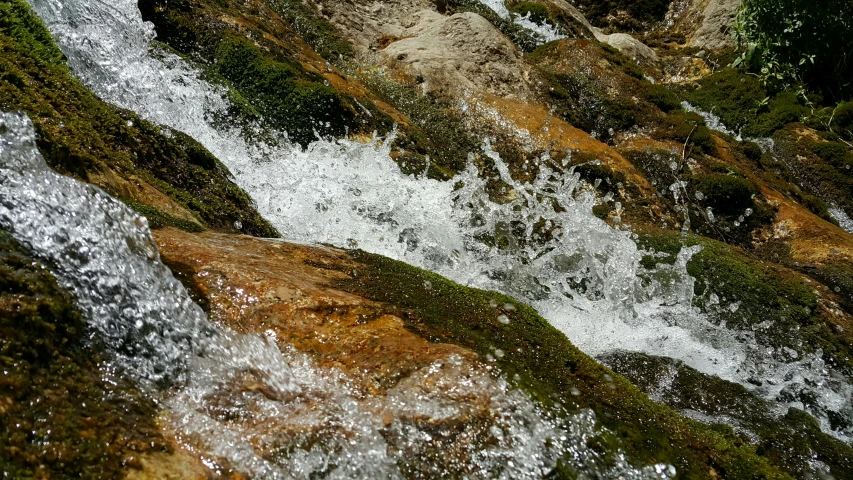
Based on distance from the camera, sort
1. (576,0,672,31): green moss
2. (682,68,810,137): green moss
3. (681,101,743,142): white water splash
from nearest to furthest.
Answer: (682,68,810,137): green moss → (681,101,743,142): white water splash → (576,0,672,31): green moss

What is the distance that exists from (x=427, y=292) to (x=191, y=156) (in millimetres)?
3083

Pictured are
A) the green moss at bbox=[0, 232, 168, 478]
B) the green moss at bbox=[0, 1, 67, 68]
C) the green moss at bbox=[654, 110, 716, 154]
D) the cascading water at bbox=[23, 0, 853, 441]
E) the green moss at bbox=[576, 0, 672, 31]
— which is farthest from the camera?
the green moss at bbox=[576, 0, 672, 31]

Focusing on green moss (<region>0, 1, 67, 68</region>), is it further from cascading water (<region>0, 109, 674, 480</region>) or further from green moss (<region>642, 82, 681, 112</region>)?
green moss (<region>642, 82, 681, 112</region>)

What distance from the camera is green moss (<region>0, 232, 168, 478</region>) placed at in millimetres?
1796

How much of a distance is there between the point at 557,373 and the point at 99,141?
362 centimetres

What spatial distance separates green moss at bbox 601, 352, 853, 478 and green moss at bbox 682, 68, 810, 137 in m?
11.2

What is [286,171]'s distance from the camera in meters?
7.50

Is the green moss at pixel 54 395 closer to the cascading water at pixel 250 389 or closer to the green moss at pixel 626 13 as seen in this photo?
the cascading water at pixel 250 389

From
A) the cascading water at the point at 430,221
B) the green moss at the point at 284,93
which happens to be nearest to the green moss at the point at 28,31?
the cascading water at the point at 430,221

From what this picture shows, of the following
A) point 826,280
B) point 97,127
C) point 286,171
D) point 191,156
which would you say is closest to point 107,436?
point 97,127

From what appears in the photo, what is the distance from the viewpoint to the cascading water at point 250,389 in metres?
2.33

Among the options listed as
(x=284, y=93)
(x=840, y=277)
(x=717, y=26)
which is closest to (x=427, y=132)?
(x=284, y=93)

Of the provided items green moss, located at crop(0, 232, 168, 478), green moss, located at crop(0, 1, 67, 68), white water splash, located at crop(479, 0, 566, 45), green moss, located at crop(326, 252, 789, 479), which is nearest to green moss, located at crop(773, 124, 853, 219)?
white water splash, located at crop(479, 0, 566, 45)

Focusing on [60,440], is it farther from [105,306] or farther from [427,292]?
[427,292]
